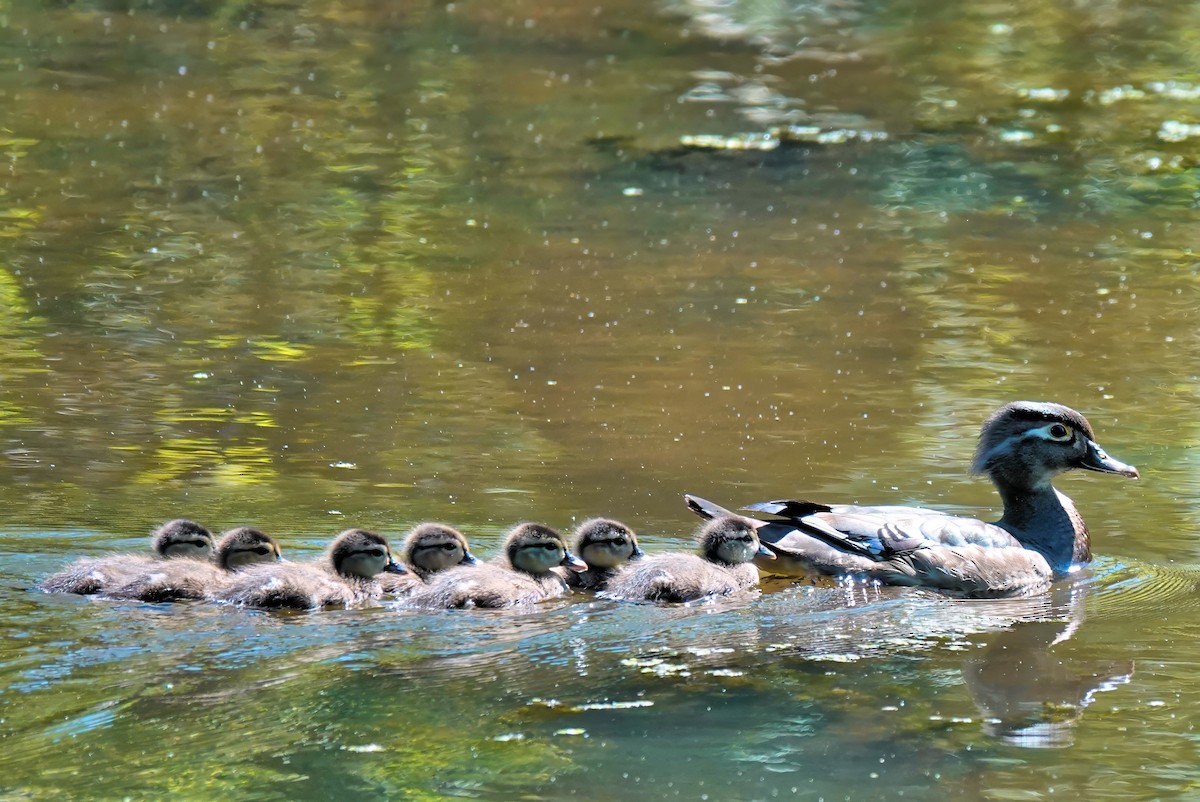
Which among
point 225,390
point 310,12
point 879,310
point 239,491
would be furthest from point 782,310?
Result: point 310,12

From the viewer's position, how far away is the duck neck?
8.58 m

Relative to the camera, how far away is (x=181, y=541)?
7.75 meters

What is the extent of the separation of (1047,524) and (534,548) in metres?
2.60

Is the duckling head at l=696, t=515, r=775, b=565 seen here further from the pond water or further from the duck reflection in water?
the duck reflection in water

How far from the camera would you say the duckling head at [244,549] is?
7.72 metres

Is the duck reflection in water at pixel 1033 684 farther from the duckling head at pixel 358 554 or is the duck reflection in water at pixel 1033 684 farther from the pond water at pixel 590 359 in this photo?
the duckling head at pixel 358 554

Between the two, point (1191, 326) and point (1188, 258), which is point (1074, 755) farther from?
point (1188, 258)

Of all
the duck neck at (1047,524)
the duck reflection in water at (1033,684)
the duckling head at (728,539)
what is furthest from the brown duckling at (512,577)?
the duck neck at (1047,524)

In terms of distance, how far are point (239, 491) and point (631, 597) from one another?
2.39 m

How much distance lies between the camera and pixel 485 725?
6.00 m

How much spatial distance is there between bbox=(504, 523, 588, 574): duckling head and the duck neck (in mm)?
2339

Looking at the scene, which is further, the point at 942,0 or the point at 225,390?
the point at 942,0

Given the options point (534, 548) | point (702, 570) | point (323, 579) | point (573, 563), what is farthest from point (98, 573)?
point (702, 570)

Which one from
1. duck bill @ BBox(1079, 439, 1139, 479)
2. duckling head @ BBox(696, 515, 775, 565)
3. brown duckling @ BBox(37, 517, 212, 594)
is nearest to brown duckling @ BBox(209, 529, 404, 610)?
brown duckling @ BBox(37, 517, 212, 594)
